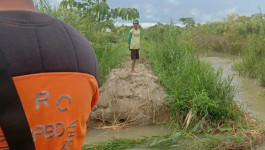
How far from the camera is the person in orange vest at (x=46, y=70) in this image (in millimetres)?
821

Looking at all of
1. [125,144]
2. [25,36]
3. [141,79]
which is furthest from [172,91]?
[25,36]

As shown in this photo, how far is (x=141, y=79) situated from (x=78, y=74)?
528 cm

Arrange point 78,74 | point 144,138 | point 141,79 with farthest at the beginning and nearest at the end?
point 141,79 → point 144,138 → point 78,74

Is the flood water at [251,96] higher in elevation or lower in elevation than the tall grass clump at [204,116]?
lower

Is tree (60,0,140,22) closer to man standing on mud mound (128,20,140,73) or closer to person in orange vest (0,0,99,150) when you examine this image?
man standing on mud mound (128,20,140,73)

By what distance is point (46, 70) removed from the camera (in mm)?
864

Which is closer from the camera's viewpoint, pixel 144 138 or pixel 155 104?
pixel 144 138

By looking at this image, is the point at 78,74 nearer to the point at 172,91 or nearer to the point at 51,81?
the point at 51,81

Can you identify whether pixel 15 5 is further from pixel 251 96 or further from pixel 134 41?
pixel 251 96

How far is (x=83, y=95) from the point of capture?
0.97 m

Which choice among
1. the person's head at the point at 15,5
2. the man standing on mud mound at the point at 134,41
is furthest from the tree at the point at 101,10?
the person's head at the point at 15,5

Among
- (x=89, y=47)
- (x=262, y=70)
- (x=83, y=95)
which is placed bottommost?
(x=262, y=70)

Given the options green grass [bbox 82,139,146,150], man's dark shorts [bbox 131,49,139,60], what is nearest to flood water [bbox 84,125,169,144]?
green grass [bbox 82,139,146,150]

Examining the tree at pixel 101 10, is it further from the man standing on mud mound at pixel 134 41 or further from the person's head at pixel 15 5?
the person's head at pixel 15 5
